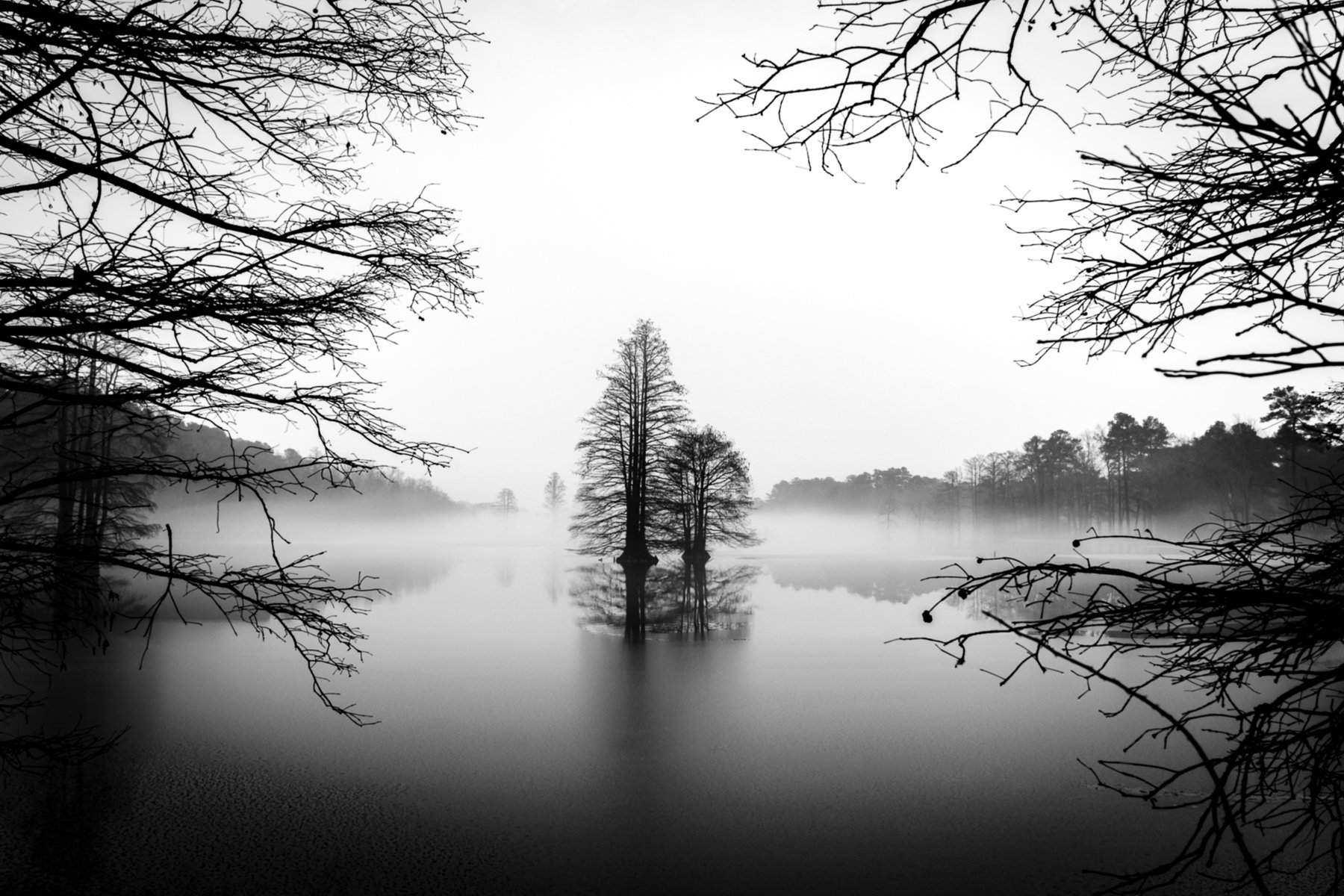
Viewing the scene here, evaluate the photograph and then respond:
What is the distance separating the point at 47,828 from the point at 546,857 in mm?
3888

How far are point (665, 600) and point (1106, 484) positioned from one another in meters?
65.5

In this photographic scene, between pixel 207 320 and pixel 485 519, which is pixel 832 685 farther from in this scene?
pixel 485 519

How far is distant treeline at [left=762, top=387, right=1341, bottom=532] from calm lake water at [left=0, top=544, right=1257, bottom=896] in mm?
36833

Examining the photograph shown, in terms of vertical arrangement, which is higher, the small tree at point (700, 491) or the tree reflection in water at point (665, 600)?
the small tree at point (700, 491)

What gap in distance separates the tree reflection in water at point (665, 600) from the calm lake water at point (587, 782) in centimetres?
227

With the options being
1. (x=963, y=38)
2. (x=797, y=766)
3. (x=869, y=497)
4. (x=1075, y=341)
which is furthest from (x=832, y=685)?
(x=869, y=497)

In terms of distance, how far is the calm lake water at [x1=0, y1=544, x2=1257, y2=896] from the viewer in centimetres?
475

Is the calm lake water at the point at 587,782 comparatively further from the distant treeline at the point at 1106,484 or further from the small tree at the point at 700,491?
the distant treeline at the point at 1106,484

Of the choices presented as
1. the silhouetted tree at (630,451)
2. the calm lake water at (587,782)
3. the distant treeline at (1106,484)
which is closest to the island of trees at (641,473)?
the silhouetted tree at (630,451)

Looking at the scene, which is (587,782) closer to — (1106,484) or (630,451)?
(630,451)

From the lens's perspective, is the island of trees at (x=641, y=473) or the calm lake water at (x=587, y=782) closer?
the calm lake water at (x=587, y=782)

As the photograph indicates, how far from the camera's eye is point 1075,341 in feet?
7.84

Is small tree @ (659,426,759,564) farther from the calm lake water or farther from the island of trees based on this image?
the calm lake water

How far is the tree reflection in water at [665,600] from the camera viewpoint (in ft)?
46.8
